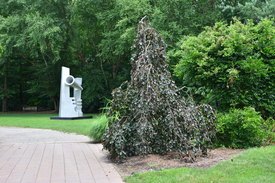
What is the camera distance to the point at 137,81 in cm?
855

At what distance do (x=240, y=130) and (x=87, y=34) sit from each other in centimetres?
2160

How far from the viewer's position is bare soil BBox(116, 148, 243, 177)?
23.7ft

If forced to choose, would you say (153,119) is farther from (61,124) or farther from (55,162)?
(61,124)

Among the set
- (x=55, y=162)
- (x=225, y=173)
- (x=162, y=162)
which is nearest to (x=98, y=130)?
(x=55, y=162)

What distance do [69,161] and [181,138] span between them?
2.35 metres

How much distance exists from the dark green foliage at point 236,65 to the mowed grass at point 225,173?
10.8 ft

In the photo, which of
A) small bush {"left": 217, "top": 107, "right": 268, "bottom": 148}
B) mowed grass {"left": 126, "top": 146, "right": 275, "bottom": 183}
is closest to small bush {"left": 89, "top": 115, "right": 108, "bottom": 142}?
small bush {"left": 217, "top": 107, "right": 268, "bottom": 148}

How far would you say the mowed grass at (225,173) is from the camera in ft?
19.2

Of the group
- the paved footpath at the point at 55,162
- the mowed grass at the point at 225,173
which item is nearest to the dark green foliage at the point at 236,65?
the mowed grass at the point at 225,173

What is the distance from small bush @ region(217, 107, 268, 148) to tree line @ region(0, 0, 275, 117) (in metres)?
10.2

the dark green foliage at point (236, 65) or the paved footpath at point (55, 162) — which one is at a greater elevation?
the dark green foliage at point (236, 65)

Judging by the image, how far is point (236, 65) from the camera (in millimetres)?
10289

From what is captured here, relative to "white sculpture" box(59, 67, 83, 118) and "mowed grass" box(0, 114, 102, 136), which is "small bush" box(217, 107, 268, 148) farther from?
"white sculpture" box(59, 67, 83, 118)

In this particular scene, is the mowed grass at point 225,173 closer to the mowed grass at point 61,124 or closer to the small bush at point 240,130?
the small bush at point 240,130
